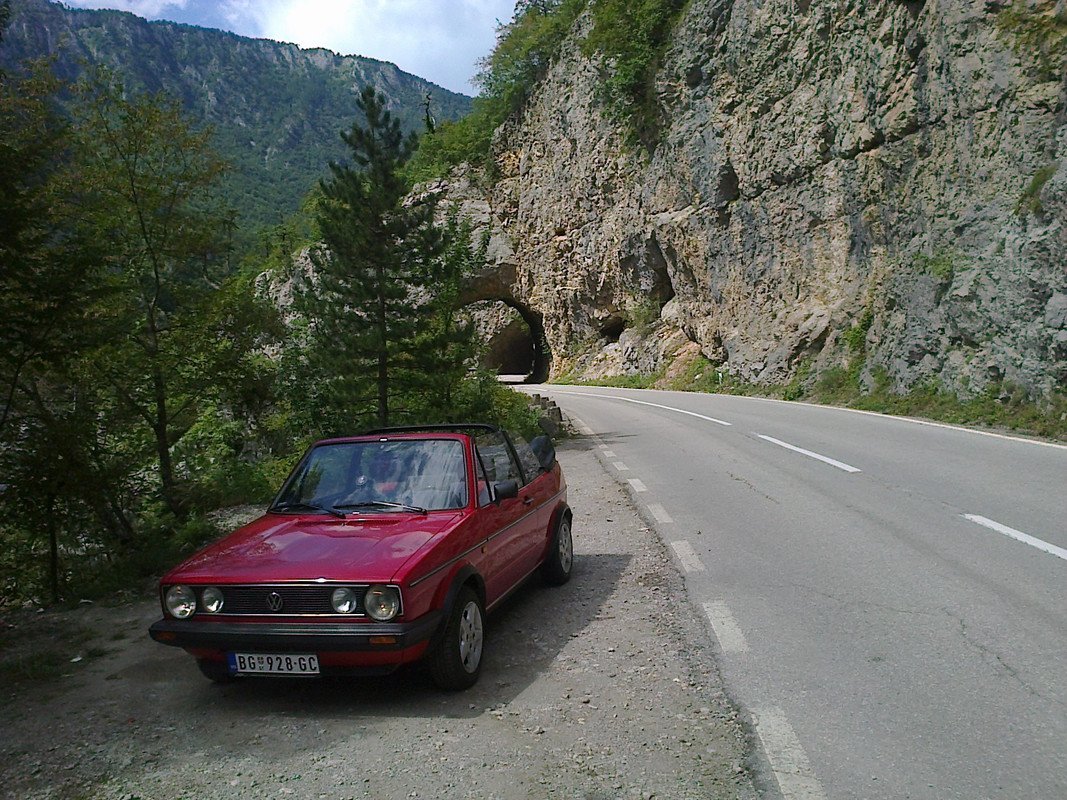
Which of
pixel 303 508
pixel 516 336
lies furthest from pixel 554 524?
pixel 516 336

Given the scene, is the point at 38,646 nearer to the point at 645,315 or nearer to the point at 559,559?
the point at 559,559

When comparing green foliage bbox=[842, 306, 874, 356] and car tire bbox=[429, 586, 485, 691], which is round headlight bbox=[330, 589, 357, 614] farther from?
green foliage bbox=[842, 306, 874, 356]

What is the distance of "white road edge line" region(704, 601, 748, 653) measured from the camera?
15.8 feet

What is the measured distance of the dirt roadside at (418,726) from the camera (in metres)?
3.39

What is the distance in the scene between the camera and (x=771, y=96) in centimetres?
3216

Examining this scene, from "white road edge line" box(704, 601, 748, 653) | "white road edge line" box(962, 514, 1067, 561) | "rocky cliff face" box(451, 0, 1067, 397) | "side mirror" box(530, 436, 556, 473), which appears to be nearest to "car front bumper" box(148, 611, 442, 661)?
"white road edge line" box(704, 601, 748, 653)

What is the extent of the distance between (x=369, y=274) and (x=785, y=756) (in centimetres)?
1442

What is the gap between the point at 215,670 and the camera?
4.52 metres

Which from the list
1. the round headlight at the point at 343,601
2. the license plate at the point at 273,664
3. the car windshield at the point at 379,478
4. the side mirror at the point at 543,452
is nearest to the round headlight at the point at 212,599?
the license plate at the point at 273,664

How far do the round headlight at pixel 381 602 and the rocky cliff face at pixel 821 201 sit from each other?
51.3ft

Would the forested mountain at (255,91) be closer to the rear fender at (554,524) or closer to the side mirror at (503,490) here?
the rear fender at (554,524)

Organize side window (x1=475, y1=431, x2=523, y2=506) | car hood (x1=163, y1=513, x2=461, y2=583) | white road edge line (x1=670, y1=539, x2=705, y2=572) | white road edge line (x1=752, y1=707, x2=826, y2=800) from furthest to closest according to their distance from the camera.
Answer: white road edge line (x1=670, y1=539, x2=705, y2=572), side window (x1=475, y1=431, x2=523, y2=506), car hood (x1=163, y1=513, x2=461, y2=583), white road edge line (x1=752, y1=707, x2=826, y2=800)

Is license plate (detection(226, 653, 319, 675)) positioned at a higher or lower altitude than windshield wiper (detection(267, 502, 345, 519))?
lower

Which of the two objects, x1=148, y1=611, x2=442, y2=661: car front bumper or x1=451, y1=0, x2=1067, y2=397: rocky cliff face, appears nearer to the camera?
x1=148, y1=611, x2=442, y2=661: car front bumper
